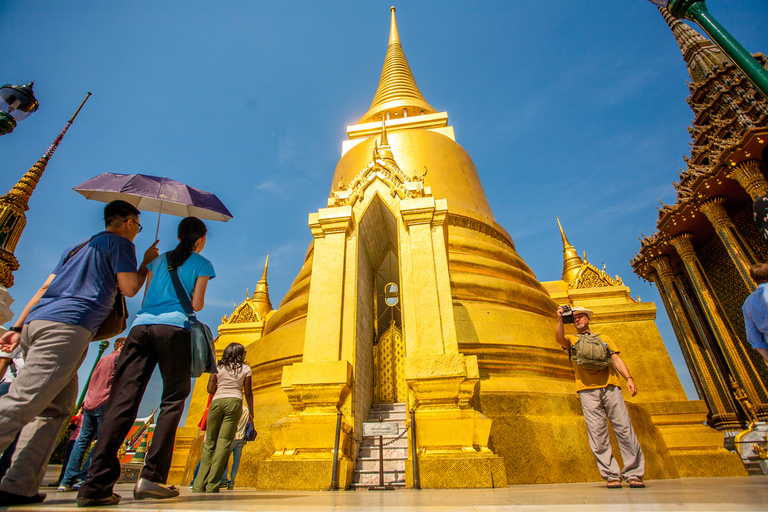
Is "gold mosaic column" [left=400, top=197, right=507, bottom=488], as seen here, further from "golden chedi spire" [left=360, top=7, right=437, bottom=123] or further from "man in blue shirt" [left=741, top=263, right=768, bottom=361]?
"golden chedi spire" [left=360, top=7, right=437, bottom=123]

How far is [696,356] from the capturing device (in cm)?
Result: 1468

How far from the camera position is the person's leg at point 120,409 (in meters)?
1.79

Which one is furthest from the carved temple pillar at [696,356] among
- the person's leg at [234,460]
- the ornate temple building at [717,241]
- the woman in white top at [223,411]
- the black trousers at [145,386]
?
the black trousers at [145,386]

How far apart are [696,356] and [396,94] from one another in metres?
14.8

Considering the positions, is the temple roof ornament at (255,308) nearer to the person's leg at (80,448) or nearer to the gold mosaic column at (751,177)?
the person's leg at (80,448)

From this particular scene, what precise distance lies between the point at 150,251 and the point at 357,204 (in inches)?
129

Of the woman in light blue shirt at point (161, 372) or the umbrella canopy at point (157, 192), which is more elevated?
the umbrella canopy at point (157, 192)

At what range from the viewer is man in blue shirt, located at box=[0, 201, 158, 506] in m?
1.75

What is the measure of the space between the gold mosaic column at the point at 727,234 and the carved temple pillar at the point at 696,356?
9.49 feet

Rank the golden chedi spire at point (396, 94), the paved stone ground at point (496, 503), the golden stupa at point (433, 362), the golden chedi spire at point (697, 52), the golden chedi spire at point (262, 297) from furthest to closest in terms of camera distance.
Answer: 1. the golden chedi spire at point (697, 52)
2. the golden chedi spire at point (396, 94)
3. the golden chedi spire at point (262, 297)
4. the golden stupa at point (433, 362)
5. the paved stone ground at point (496, 503)

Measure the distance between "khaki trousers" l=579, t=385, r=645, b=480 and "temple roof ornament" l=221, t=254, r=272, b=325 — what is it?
987cm

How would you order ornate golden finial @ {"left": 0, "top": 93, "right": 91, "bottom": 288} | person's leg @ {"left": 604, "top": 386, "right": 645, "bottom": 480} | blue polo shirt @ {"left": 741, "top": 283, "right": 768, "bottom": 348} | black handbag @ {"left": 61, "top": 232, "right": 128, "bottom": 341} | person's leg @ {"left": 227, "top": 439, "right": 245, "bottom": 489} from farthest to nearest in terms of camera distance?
ornate golden finial @ {"left": 0, "top": 93, "right": 91, "bottom": 288}
person's leg @ {"left": 227, "top": 439, "right": 245, "bottom": 489}
blue polo shirt @ {"left": 741, "top": 283, "right": 768, "bottom": 348}
person's leg @ {"left": 604, "top": 386, "right": 645, "bottom": 480}
black handbag @ {"left": 61, "top": 232, "right": 128, "bottom": 341}

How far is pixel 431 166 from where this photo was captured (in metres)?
10.6

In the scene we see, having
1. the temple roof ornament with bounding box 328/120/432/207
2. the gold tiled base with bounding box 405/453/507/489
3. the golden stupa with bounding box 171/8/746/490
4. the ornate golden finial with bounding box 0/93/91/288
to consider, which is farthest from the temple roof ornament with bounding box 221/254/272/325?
the gold tiled base with bounding box 405/453/507/489
